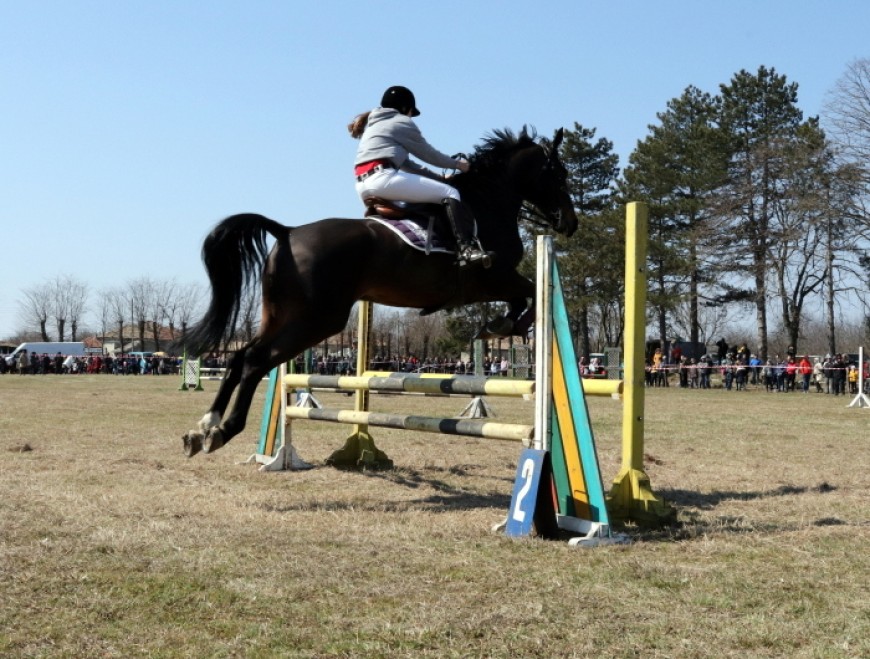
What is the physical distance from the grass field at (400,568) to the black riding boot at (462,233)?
65.3 inches

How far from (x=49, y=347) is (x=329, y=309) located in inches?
2870

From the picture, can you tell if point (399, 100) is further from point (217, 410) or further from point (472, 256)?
point (217, 410)

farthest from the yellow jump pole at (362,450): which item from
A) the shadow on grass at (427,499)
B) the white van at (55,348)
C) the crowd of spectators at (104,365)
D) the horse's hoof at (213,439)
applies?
the white van at (55,348)

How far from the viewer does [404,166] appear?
6.29 m

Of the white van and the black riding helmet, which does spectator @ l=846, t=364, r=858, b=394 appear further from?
the white van

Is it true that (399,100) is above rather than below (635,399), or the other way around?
above

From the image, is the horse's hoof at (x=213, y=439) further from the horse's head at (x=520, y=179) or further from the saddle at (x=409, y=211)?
the horse's head at (x=520, y=179)

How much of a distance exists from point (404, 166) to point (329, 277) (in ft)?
3.48

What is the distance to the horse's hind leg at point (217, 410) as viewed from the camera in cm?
562

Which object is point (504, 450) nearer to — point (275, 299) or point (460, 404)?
point (275, 299)

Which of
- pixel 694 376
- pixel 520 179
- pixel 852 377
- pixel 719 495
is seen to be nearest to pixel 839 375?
pixel 852 377

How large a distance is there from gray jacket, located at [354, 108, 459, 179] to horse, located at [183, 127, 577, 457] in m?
0.35

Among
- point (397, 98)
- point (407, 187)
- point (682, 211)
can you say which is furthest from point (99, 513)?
point (682, 211)

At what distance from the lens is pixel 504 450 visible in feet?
34.3
